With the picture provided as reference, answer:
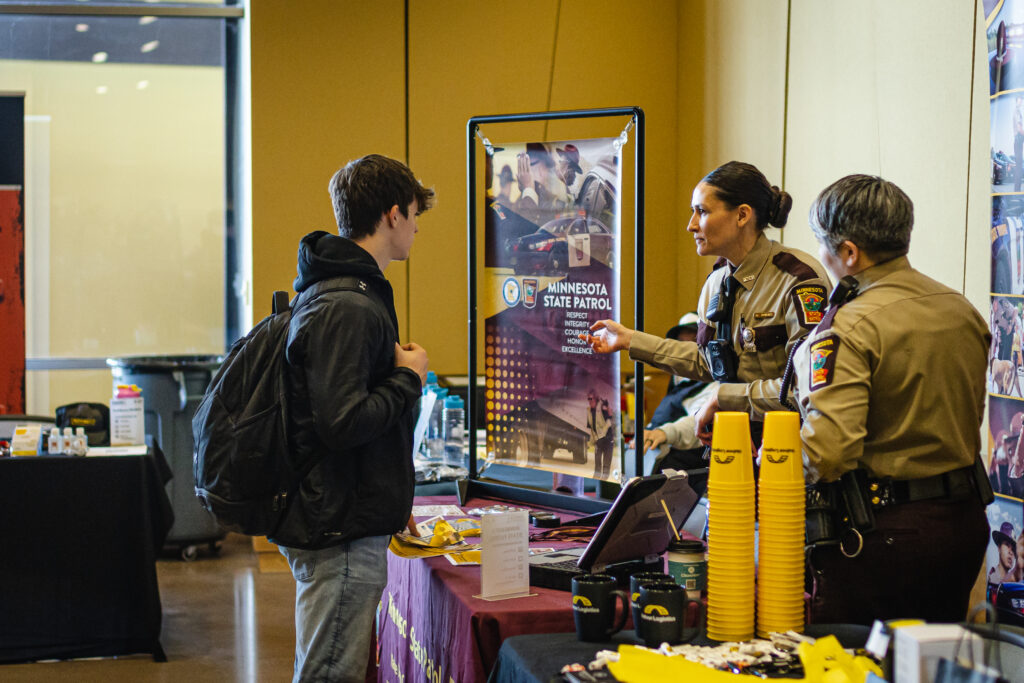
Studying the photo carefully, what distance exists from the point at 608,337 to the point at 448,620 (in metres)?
0.86

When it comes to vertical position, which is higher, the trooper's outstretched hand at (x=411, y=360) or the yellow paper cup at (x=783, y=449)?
the trooper's outstretched hand at (x=411, y=360)

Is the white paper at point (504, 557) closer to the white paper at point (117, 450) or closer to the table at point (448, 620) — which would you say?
the table at point (448, 620)

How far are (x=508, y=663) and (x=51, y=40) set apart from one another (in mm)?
5744

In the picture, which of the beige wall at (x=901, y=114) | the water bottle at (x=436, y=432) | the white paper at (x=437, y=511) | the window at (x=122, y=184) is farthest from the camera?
the window at (x=122, y=184)

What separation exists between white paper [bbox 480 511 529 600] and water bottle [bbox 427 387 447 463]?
1.74 m

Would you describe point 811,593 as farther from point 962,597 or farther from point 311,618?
point 311,618

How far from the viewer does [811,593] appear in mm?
1771

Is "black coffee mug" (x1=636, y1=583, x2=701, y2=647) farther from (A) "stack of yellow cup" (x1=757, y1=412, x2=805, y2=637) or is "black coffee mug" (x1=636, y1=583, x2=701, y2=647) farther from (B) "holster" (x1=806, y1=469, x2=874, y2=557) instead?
(B) "holster" (x1=806, y1=469, x2=874, y2=557)

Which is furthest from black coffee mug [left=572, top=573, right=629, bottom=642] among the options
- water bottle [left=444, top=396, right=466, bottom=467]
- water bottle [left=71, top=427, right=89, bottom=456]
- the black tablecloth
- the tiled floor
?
water bottle [left=71, top=427, right=89, bottom=456]

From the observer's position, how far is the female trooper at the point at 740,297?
2379 mm

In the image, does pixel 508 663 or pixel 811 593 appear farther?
pixel 811 593

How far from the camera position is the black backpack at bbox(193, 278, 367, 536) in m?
1.92

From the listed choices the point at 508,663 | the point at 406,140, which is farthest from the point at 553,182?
the point at 406,140

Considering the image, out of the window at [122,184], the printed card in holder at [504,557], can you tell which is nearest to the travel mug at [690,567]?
the printed card in holder at [504,557]
